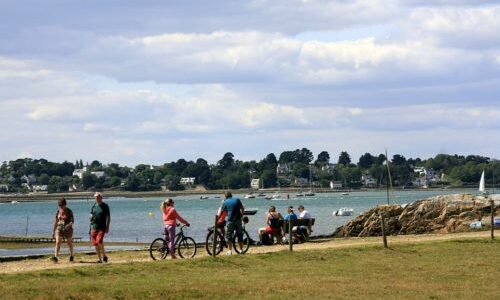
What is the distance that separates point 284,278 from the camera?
24.3 metres

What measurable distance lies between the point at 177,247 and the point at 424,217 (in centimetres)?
2082

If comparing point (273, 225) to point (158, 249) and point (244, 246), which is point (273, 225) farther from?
point (158, 249)

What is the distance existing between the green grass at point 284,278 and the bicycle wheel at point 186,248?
203 centimetres

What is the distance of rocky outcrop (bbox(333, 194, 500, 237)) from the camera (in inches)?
1849

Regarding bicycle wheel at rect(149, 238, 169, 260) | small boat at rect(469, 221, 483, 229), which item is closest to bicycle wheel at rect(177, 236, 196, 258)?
bicycle wheel at rect(149, 238, 169, 260)

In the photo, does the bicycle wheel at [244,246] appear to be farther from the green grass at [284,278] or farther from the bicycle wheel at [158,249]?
the bicycle wheel at [158,249]

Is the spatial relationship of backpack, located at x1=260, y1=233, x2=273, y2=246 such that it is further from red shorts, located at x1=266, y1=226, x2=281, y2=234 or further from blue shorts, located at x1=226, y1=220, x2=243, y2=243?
blue shorts, located at x1=226, y1=220, x2=243, y2=243

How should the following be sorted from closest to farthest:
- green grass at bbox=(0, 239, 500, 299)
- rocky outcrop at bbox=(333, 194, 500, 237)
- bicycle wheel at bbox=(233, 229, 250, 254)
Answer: green grass at bbox=(0, 239, 500, 299)
bicycle wheel at bbox=(233, 229, 250, 254)
rocky outcrop at bbox=(333, 194, 500, 237)

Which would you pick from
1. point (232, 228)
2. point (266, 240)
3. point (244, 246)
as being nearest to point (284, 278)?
point (232, 228)

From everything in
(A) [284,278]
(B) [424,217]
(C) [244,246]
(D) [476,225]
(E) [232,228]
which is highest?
(B) [424,217]

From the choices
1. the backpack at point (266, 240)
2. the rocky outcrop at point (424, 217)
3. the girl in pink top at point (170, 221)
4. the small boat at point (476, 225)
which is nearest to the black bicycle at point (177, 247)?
the girl in pink top at point (170, 221)

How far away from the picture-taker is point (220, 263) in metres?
26.7

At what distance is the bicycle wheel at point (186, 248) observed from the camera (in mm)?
29372

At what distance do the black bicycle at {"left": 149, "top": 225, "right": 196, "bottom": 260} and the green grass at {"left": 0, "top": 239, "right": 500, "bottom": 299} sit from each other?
1.90 meters
